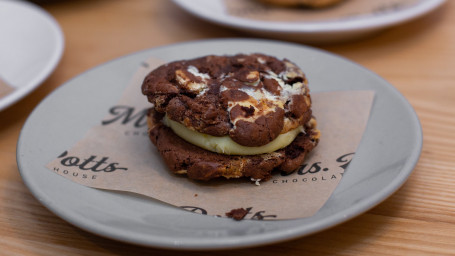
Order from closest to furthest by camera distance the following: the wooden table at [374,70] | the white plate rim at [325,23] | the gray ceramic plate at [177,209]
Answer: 1. the gray ceramic plate at [177,209]
2. the wooden table at [374,70]
3. the white plate rim at [325,23]

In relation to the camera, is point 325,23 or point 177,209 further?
point 325,23

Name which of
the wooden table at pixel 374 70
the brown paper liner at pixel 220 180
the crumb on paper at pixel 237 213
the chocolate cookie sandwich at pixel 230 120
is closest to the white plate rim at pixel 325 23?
the wooden table at pixel 374 70

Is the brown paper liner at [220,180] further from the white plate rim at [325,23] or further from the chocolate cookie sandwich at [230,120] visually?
the white plate rim at [325,23]

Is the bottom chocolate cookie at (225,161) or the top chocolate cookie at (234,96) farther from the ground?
the top chocolate cookie at (234,96)

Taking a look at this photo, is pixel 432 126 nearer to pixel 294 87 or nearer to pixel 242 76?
pixel 294 87

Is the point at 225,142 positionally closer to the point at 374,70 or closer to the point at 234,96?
the point at 234,96

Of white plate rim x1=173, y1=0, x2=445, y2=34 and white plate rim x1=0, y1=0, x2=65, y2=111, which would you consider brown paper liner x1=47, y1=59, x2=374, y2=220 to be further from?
white plate rim x1=173, y1=0, x2=445, y2=34

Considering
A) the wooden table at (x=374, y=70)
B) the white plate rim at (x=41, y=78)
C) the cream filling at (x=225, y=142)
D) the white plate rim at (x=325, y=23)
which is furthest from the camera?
the white plate rim at (x=325, y=23)

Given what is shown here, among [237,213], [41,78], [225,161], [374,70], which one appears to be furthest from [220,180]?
[374,70]
